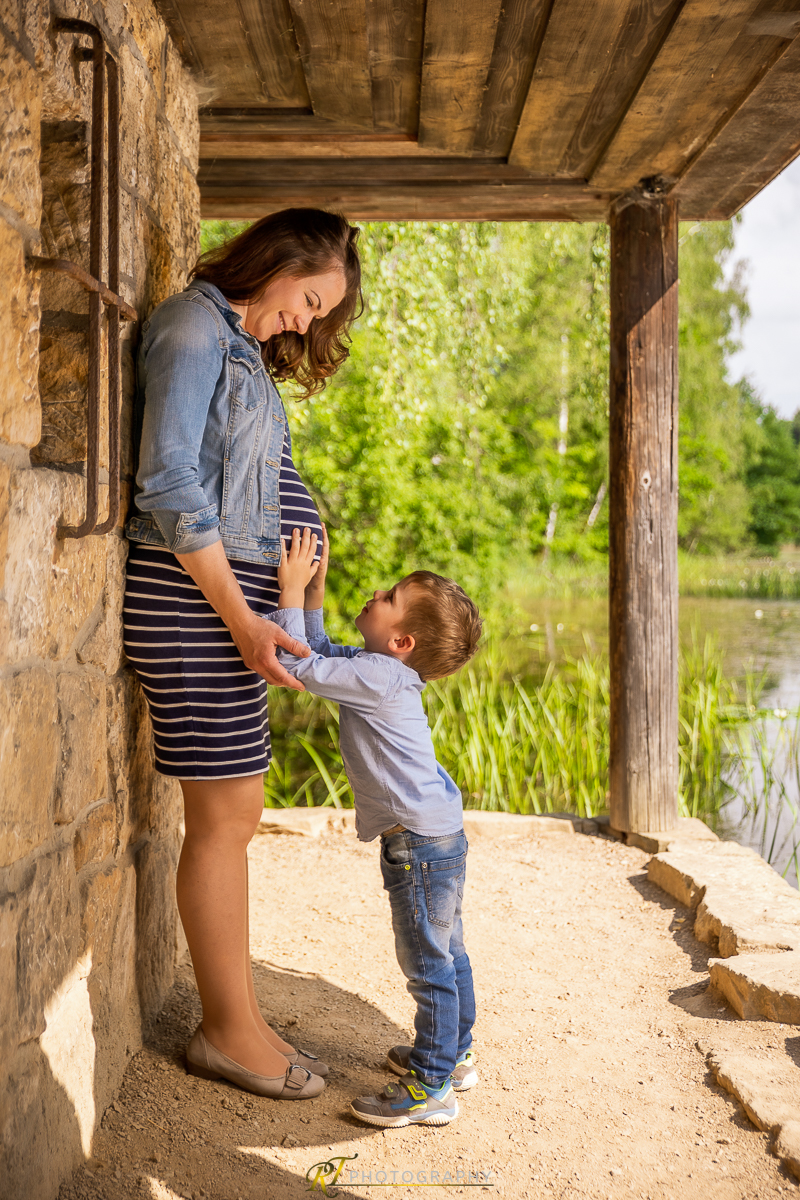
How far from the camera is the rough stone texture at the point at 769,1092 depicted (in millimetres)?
1684

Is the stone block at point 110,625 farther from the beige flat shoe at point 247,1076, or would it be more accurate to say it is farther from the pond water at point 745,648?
the pond water at point 745,648

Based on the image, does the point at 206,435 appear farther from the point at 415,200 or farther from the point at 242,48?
the point at 415,200

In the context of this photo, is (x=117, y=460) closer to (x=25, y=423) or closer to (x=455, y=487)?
(x=25, y=423)

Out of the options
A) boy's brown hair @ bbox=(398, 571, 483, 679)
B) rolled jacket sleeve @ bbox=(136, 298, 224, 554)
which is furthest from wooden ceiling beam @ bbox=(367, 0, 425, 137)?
boy's brown hair @ bbox=(398, 571, 483, 679)

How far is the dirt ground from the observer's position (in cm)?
166

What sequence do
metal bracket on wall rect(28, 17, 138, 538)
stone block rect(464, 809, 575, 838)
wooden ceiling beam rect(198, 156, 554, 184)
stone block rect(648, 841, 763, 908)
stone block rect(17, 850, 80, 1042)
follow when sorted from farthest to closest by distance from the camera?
stone block rect(464, 809, 575, 838) < wooden ceiling beam rect(198, 156, 554, 184) < stone block rect(648, 841, 763, 908) < metal bracket on wall rect(28, 17, 138, 538) < stone block rect(17, 850, 80, 1042)

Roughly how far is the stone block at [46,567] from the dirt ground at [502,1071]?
0.92 m

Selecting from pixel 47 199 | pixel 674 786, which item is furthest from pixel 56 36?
pixel 674 786

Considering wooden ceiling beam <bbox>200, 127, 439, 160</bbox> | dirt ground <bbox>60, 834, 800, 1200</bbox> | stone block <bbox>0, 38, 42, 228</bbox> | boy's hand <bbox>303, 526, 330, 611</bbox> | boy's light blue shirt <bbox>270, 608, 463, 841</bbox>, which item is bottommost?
dirt ground <bbox>60, 834, 800, 1200</bbox>

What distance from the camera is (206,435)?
1.79 m

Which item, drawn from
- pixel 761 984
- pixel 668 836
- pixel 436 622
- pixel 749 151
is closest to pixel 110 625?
pixel 436 622

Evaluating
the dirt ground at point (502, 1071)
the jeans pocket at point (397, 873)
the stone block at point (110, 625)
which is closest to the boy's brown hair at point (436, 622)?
the jeans pocket at point (397, 873)

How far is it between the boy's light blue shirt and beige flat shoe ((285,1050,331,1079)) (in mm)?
531

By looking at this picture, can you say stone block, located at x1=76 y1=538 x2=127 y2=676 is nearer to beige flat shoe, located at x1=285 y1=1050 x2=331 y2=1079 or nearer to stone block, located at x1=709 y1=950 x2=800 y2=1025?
beige flat shoe, located at x1=285 y1=1050 x2=331 y2=1079
